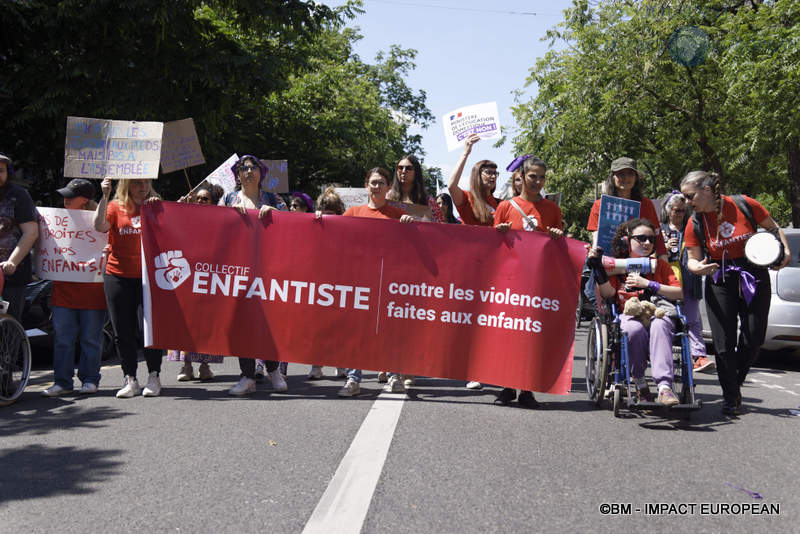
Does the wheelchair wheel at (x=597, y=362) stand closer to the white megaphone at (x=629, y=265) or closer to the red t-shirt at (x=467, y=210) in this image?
the white megaphone at (x=629, y=265)

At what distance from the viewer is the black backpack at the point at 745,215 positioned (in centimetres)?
649

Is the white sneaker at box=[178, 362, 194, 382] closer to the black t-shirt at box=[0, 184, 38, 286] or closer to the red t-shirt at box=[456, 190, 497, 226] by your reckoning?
the black t-shirt at box=[0, 184, 38, 286]

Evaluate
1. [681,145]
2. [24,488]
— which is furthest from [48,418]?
[681,145]

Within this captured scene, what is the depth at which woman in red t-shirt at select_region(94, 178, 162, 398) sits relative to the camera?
6.82 metres

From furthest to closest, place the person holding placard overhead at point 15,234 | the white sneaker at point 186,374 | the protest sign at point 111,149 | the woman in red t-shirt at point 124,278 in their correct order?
the white sneaker at point 186,374, the protest sign at point 111,149, the woman in red t-shirt at point 124,278, the person holding placard overhead at point 15,234

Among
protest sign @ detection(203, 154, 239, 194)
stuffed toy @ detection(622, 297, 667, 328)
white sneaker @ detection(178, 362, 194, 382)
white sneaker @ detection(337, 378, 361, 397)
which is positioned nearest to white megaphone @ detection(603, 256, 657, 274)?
stuffed toy @ detection(622, 297, 667, 328)

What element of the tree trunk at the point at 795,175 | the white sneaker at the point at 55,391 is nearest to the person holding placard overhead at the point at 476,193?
the white sneaker at the point at 55,391

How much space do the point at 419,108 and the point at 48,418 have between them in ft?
159

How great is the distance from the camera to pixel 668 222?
9.91m

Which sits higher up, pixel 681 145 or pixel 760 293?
pixel 681 145

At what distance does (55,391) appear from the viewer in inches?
271

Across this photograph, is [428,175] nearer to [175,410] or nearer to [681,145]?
[681,145]

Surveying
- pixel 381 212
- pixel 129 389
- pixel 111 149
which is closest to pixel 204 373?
pixel 129 389

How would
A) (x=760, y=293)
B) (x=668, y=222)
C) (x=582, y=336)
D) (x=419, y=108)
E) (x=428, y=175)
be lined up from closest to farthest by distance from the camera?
(x=760, y=293), (x=668, y=222), (x=582, y=336), (x=419, y=108), (x=428, y=175)
